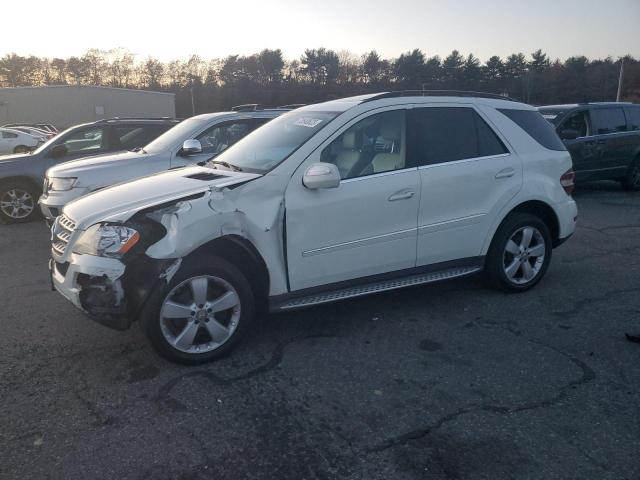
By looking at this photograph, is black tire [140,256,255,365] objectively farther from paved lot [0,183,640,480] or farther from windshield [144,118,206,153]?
windshield [144,118,206,153]

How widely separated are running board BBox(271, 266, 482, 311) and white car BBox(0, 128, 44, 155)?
2459 cm

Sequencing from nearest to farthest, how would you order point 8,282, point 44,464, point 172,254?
point 44,464 < point 172,254 < point 8,282

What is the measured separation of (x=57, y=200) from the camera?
6.92 metres

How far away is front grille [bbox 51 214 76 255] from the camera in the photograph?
3770 millimetres

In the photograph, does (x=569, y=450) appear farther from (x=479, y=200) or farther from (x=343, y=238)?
(x=479, y=200)

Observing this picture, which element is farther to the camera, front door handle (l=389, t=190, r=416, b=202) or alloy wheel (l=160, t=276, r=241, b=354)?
front door handle (l=389, t=190, r=416, b=202)

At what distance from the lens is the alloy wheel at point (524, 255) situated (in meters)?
4.91

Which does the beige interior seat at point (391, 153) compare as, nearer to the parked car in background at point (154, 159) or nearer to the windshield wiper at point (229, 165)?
the windshield wiper at point (229, 165)

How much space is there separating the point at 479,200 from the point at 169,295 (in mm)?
2743

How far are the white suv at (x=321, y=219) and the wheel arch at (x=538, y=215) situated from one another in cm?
1

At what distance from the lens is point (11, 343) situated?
13.4 ft

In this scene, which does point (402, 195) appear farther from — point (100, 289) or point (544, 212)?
point (100, 289)

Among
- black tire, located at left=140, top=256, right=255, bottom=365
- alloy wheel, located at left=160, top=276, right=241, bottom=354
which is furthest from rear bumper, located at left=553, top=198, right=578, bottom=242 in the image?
alloy wheel, located at left=160, top=276, right=241, bottom=354

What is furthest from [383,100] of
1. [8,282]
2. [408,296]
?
[8,282]
